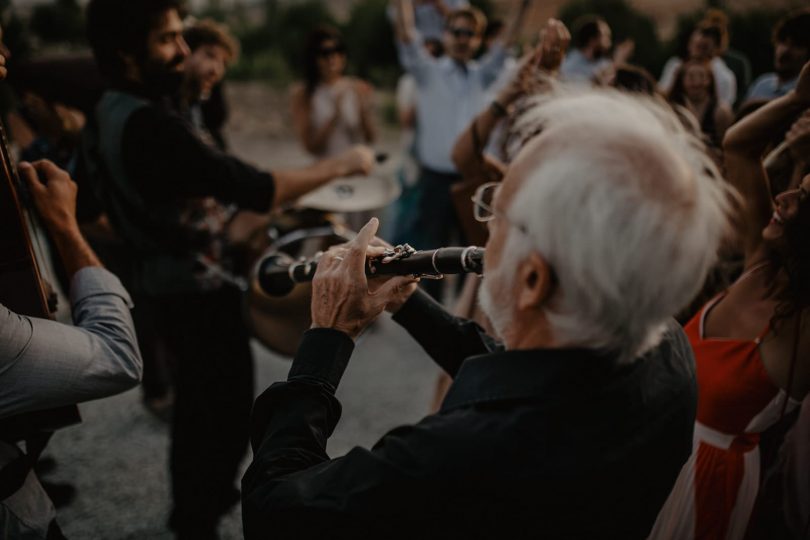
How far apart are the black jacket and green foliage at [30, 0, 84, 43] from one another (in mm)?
16467

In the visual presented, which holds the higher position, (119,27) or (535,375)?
(119,27)

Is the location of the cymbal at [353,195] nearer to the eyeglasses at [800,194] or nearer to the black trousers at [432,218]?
the black trousers at [432,218]

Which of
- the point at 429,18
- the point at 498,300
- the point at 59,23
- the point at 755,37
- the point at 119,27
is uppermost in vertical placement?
the point at 119,27

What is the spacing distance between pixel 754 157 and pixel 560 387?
5.21 ft

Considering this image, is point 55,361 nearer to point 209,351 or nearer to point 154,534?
point 209,351

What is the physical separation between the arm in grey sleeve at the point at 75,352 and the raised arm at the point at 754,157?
1.91 m

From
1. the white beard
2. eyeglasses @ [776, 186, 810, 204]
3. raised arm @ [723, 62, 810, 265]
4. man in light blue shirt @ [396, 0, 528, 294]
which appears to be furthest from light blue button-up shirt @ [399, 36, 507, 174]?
the white beard

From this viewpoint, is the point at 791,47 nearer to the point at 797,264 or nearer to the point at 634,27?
the point at 797,264

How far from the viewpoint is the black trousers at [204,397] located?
2.24 meters

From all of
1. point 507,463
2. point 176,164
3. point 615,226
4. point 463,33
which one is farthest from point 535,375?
point 463,33

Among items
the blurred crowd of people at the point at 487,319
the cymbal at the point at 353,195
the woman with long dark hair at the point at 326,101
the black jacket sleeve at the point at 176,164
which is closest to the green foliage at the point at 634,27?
the woman with long dark hair at the point at 326,101

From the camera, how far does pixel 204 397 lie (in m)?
2.27

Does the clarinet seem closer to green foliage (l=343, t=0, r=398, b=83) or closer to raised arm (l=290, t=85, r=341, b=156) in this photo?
raised arm (l=290, t=85, r=341, b=156)

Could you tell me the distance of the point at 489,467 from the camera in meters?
0.84
